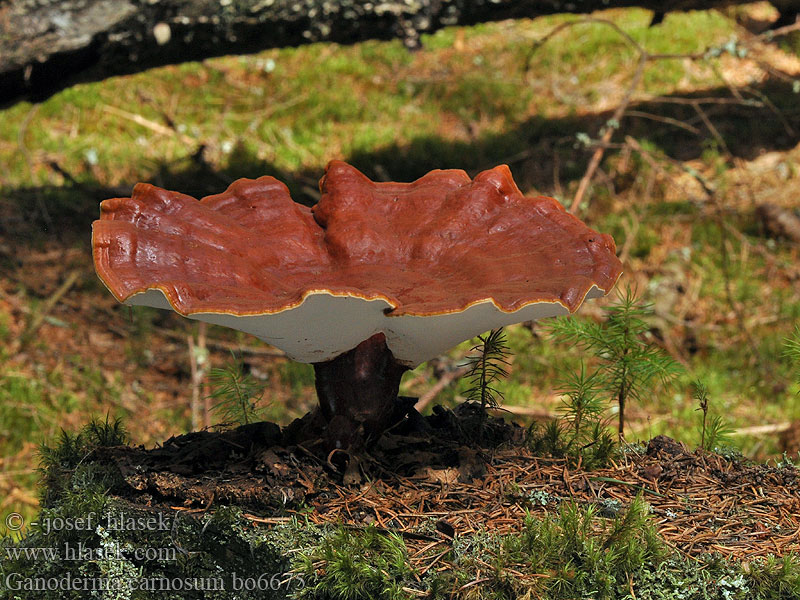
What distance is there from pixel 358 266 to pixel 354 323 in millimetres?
266

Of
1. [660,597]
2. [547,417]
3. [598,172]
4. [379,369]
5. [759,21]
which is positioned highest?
[379,369]

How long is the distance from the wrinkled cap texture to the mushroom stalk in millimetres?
59

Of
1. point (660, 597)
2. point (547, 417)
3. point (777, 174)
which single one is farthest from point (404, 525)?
point (777, 174)

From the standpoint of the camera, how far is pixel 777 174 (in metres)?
6.11

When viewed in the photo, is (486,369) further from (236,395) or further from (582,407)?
(236,395)

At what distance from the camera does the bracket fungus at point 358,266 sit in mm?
1847

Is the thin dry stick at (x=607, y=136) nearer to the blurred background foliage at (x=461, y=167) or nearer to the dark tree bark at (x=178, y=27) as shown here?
the blurred background foliage at (x=461, y=167)

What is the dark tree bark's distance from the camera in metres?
4.32

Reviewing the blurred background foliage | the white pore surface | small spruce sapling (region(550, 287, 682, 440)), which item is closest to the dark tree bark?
the blurred background foliage

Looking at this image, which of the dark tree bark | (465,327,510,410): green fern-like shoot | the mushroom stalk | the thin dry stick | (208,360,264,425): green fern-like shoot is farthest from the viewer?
the thin dry stick

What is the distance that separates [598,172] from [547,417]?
2.39 m

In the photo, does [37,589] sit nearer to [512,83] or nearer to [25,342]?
[25,342]

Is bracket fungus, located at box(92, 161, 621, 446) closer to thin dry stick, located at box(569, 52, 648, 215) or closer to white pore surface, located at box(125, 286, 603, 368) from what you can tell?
white pore surface, located at box(125, 286, 603, 368)

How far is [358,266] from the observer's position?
7.38 feet
